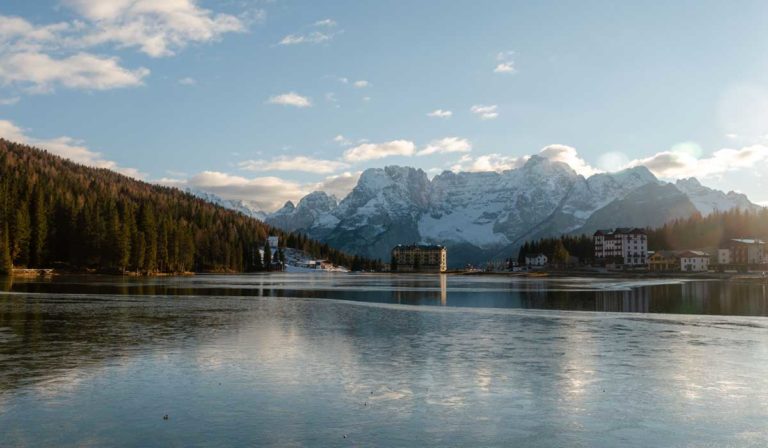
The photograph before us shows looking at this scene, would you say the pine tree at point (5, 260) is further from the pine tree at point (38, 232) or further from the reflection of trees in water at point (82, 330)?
the reflection of trees in water at point (82, 330)

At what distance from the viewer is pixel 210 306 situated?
57469mm

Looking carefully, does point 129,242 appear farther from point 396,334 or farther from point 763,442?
point 763,442

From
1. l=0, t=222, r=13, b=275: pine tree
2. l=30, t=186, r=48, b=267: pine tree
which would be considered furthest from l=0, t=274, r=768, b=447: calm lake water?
l=30, t=186, r=48, b=267: pine tree

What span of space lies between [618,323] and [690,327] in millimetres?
4457

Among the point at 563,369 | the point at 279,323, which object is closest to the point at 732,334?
the point at 563,369

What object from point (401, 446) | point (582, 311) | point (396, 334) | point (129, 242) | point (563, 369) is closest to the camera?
point (401, 446)

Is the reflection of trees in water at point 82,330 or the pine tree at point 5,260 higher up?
the pine tree at point 5,260

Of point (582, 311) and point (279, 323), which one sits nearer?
point (279, 323)

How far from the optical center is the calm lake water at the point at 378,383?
15938 millimetres

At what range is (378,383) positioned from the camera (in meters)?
22.0

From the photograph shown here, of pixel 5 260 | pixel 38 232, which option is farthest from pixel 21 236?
pixel 5 260

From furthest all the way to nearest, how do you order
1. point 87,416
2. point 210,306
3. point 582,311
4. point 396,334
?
1. point 210,306
2. point 582,311
3. point 396,334
4. point 87,416

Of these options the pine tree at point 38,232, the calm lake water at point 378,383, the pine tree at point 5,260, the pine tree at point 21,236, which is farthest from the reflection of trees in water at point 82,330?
the pine tree at point 38,232

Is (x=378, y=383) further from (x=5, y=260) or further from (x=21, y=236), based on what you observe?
(x=21, y=236)
